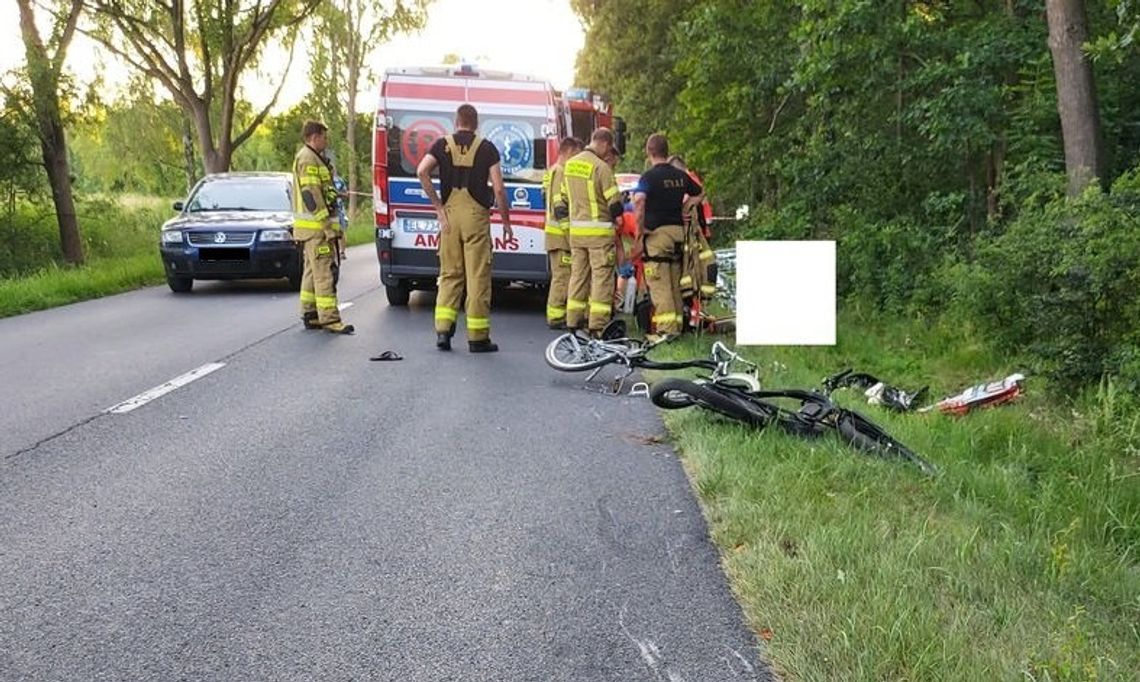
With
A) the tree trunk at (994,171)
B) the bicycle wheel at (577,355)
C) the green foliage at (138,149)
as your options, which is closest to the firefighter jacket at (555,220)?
the bicycle wheel at (577,355)

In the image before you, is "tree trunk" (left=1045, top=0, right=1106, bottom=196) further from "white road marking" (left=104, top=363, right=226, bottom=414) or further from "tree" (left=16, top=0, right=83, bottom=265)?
"tree" (left=16, top=0, right=83, bottom=265)

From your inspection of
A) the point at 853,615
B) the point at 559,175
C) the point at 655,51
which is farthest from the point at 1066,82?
the point at 655,51

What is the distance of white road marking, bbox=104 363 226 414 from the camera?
616 centimetres

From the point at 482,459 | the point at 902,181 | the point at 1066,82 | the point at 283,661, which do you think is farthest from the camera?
the point at 902,181

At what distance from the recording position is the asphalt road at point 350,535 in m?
2.90

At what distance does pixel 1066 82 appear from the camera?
336 inches

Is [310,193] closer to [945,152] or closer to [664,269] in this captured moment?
[664,269]

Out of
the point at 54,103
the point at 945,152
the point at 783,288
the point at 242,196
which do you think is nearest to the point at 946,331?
the point at 783,288

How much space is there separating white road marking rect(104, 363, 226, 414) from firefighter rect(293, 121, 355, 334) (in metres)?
1.94

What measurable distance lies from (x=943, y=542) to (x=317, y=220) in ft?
24.2

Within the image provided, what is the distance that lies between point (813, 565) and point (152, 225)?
22815 millimetres

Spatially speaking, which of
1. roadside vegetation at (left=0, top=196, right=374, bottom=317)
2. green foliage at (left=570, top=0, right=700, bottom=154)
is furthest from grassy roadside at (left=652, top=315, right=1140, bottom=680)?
green foliage at (left=570, top=0, right=700, bottom=154)

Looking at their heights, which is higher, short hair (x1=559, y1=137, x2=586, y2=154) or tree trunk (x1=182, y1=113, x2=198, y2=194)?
tree trunk (x1=182, y1=113, x2=198, y2=194)

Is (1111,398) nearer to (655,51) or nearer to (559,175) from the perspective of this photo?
(559,175)
